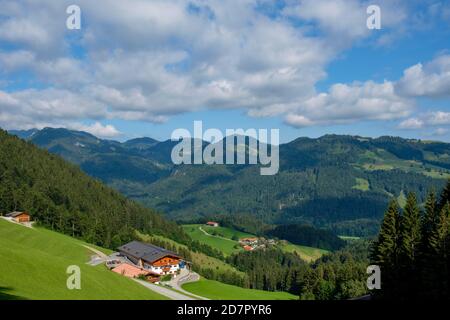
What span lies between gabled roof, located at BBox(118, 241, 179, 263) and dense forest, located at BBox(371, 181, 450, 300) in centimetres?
7213

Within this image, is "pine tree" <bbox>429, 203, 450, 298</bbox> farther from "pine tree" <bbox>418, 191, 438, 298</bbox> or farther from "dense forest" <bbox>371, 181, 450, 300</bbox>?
"pine tree" <bbox>418, 191, 438, 298</bbox>

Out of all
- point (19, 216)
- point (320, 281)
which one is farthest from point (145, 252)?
point (320, 281)

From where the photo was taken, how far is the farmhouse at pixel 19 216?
116 m

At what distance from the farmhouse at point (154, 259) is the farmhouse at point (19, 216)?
29476mm

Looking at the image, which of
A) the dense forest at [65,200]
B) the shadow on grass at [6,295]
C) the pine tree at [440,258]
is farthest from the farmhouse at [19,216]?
the pine tree at [440,258]

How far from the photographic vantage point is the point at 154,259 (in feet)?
368

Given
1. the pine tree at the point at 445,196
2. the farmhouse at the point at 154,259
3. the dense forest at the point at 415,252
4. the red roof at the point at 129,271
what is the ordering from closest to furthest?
the dense forest at the point at 415,252 < the pine tree at the point at 445,196 < the red roof at the point at 129,271 < the farmhouse at the point at 154,259

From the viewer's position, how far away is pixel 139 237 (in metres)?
161

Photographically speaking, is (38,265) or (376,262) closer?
(38,265)

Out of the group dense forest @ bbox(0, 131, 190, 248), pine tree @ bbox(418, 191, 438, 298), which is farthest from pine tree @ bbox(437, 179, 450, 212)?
dense forest @ bbox(0, 131, 190, 248)

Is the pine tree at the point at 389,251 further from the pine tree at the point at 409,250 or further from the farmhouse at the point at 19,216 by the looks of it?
the farmhouse at the point at 19,216
